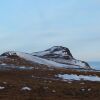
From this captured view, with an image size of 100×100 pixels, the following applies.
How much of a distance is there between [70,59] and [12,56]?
1712 inches

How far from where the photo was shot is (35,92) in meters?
39.7

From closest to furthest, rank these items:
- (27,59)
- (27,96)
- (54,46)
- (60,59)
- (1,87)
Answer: (27,96) → (1,87) → (27,59) → (60,59) → (54,46)

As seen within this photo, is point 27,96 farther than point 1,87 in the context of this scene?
No

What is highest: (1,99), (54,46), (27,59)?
(54,46)

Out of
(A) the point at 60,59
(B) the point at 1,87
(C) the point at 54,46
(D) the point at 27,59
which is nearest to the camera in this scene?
(B) the point at 1,87

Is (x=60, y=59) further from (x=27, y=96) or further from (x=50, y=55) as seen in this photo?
Answer: (x=27, y=96)

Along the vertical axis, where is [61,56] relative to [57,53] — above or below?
below

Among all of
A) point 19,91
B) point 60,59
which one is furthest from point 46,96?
point 60,59

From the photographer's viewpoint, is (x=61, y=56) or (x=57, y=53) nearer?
(x=61, y=56)

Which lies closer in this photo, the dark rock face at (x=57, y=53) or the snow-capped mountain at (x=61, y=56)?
the snow-capped mountain at (x=61, y=56)

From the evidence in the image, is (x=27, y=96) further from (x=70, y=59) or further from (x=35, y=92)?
(x=70, y=59)

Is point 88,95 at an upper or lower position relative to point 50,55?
lower

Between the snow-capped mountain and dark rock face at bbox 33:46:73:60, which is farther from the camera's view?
dark rock face at bbox 33:46:73:60

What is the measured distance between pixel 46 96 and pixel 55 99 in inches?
81.7
